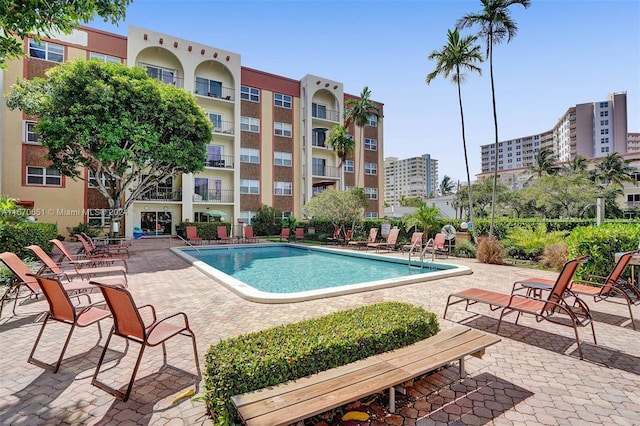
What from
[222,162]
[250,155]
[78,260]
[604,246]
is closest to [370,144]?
[250,155]

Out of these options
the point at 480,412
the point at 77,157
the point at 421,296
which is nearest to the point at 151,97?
the point at 77,157

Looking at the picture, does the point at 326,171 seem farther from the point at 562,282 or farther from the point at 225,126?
the point at 562,282

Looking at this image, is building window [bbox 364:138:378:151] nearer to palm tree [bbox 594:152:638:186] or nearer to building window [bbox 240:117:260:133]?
building window [bbox 240:117:260:133]

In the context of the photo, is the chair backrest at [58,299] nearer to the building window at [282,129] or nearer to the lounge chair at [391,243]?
the lounge chair at [391,243]

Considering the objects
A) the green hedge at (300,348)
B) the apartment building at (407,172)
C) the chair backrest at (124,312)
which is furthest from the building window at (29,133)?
the apartment building at (407,172)

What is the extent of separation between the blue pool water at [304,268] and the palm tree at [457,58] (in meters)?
6.23

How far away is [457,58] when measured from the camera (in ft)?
56.0

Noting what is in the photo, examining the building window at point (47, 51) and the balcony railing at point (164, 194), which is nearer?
the building window at point (47, 51)

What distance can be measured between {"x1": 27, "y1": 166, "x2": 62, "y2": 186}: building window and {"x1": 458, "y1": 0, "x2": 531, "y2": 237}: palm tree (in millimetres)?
27433

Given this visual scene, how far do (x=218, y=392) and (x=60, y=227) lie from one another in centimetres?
2616

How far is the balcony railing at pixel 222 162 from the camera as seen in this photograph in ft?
89.5

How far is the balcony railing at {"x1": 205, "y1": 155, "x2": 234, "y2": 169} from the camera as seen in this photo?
27.3 m

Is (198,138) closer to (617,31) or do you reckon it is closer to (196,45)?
(196,45)

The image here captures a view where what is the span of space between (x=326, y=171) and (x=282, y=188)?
5036 millimetres
